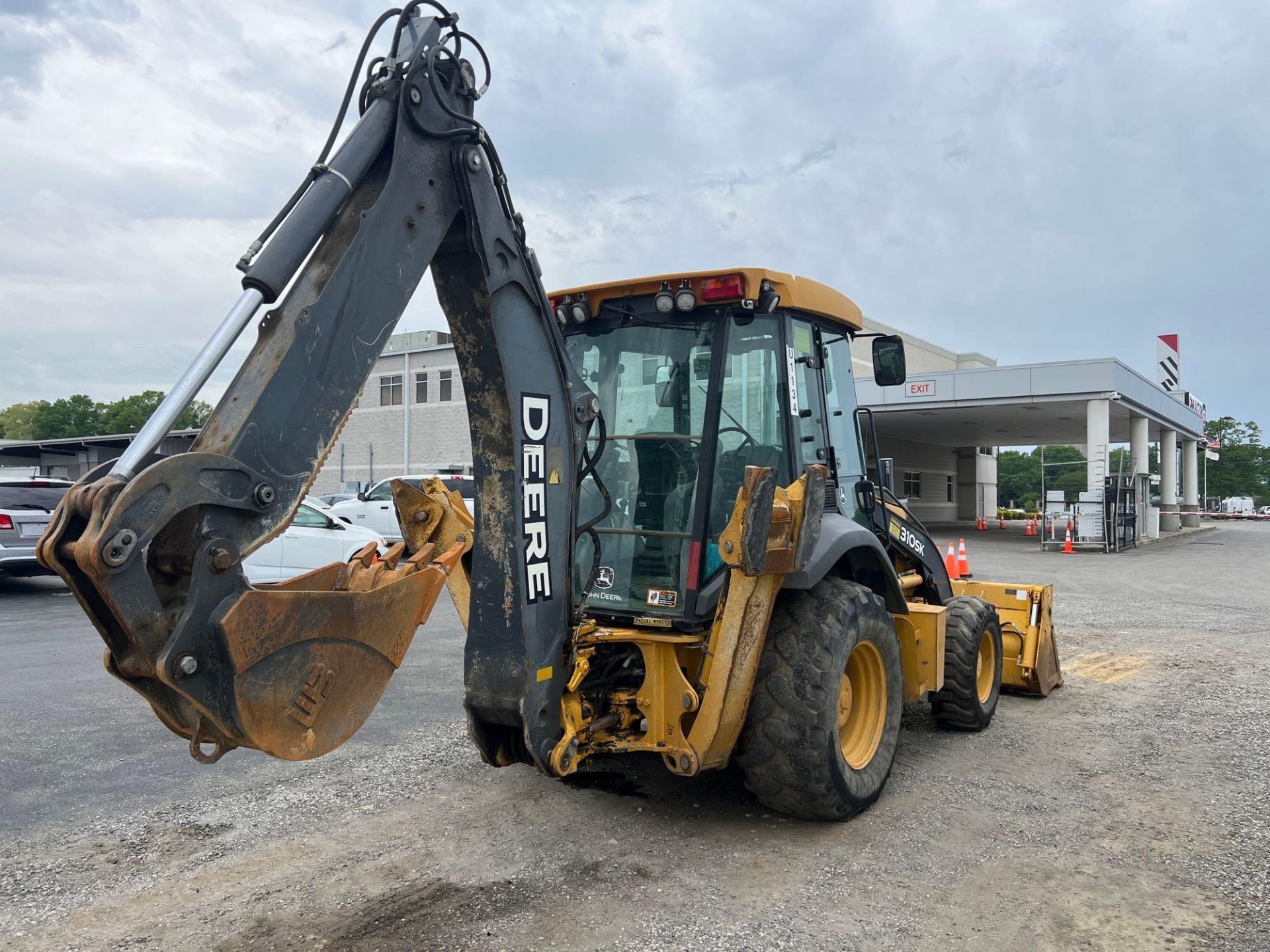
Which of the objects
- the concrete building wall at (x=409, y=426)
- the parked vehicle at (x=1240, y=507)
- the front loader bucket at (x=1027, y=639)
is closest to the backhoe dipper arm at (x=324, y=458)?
the front loader bucket at (x=1027, y=639)

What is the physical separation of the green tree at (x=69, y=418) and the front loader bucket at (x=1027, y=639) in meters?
91.2

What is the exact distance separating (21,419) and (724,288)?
357 feet

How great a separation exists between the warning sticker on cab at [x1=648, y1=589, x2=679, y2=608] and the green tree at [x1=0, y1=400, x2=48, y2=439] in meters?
99.7

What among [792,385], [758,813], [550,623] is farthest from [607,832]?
[792,385]

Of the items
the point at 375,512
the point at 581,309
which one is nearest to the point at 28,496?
the point at 375,512

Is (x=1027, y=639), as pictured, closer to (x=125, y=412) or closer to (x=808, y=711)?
(x=808, y=711)

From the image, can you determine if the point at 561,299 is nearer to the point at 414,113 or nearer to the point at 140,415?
the point at 414,113

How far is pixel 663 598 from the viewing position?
4395mm

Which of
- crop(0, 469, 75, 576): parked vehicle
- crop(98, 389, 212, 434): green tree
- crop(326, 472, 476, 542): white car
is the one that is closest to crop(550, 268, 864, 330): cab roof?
crop(0, 469, 75, 576): parked vehicle

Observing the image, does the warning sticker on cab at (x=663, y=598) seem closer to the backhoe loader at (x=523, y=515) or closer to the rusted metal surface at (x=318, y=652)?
the backhoe loader at (x=523, y=515)

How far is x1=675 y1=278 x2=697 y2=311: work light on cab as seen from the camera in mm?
4477

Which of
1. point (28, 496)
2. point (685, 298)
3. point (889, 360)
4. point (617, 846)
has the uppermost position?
point (685, 298)

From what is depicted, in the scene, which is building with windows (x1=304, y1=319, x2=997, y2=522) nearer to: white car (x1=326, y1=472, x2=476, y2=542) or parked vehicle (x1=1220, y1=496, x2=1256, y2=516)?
white car (x1=326, y1=472, x2=476, y2=542)

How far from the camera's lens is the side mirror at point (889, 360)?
5629mm
